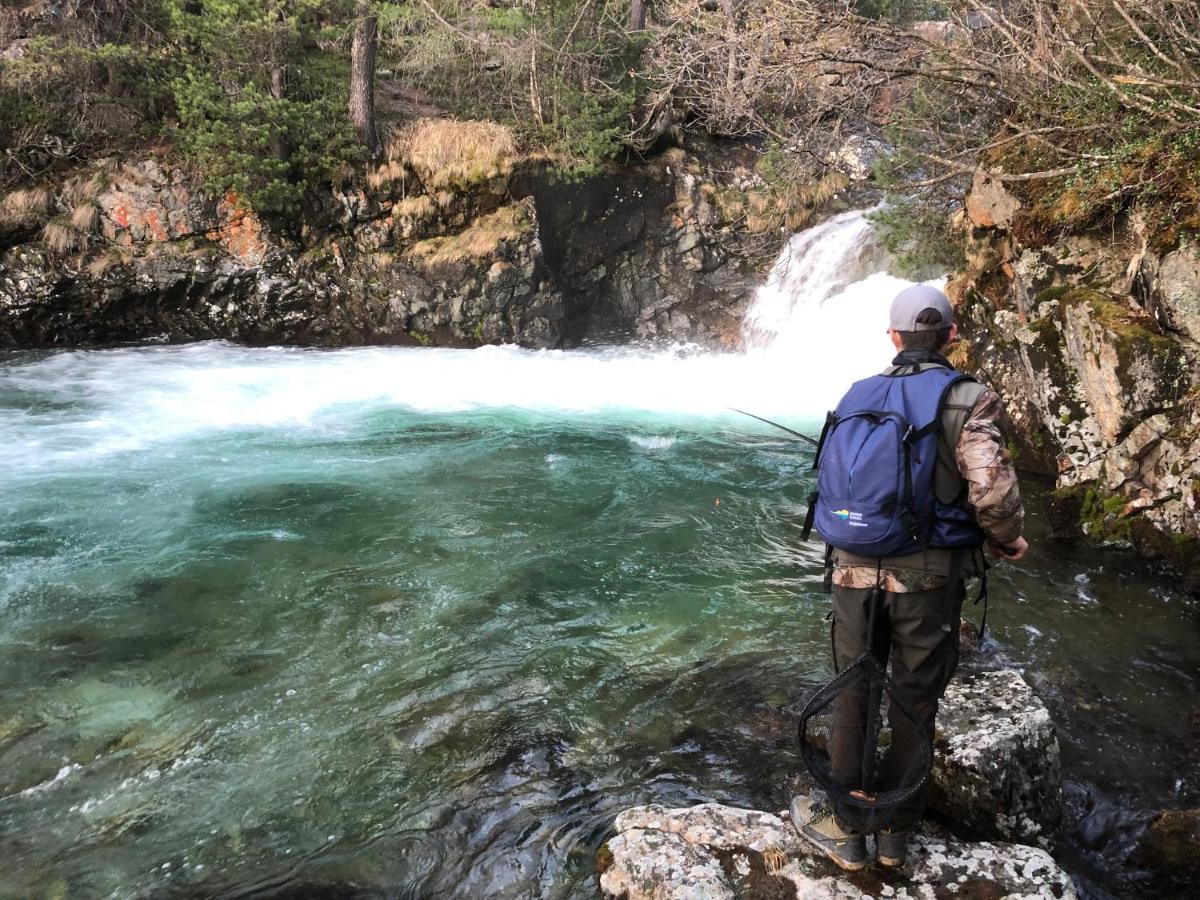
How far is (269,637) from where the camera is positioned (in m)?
5.02

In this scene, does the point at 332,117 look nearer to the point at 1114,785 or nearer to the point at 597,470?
the point at 597,470

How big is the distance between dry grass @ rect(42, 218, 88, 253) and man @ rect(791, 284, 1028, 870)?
45.8 ft

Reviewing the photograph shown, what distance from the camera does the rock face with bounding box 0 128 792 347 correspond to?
1283 centimetres

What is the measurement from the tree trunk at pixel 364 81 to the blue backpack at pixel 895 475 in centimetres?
1313

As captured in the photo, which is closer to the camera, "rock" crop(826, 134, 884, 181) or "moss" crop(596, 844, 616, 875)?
"moss" crop(596, 844, 616, 875)

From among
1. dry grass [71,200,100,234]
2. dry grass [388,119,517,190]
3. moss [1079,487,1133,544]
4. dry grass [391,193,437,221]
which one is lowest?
moss [1079,487,1133,544]

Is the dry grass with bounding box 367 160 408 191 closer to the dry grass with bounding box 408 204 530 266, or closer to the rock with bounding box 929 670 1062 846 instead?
the dry grass with bounding box 408 204 530 266

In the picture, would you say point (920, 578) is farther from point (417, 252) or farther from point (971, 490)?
point (417, 252)

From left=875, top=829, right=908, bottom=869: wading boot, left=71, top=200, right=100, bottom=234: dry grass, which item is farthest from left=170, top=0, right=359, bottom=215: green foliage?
left=875, top=829, right=908, bottom=869: wading boot

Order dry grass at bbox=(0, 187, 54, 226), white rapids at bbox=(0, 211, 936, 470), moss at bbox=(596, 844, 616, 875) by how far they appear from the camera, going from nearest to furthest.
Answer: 1. moss at bbox=(596, 844, 616, 875)
2. white rapids at bbox=(0, 211, 936, 470)
3. dry grass at bbox=(0, 187, 54, 226)

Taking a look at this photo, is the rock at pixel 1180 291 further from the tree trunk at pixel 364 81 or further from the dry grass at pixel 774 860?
the tree trunk at pixel 364 81

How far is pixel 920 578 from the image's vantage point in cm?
273

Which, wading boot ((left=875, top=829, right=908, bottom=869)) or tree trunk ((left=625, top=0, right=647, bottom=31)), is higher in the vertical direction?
tree trunk ((left=625, top=0, right=647, bottom=31))

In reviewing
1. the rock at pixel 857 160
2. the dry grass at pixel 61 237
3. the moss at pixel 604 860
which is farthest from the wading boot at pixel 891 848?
the dry grass at pixel 61 237
